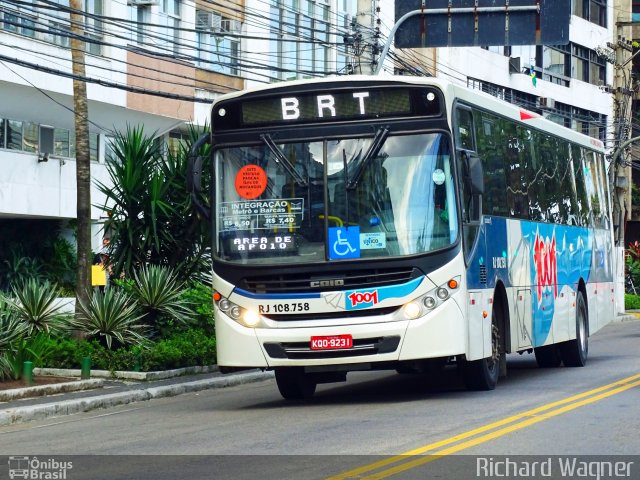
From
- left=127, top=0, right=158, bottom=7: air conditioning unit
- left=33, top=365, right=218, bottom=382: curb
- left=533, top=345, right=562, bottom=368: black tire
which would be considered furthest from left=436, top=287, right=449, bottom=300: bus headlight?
left=127, top=0, right=158, bottom=7: air conditioning unit

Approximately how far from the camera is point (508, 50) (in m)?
58.9

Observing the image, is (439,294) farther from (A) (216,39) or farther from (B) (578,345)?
(A) (216,39)

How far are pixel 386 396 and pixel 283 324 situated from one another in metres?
2.06

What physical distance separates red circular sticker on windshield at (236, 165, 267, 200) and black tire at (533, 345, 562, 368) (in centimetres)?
759

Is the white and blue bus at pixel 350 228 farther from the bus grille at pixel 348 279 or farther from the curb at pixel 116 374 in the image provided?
the curb at pixel 116 374

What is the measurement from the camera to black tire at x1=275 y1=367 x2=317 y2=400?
54.7 feet

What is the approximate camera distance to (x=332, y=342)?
49.4ft

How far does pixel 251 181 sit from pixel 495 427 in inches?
183

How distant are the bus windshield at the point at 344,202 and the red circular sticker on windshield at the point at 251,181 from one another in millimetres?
11

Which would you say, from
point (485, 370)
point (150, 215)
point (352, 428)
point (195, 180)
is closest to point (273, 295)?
point (195, 180)

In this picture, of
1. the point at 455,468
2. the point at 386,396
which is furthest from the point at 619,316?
the point at 455,468

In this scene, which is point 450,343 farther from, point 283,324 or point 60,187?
point 60,187

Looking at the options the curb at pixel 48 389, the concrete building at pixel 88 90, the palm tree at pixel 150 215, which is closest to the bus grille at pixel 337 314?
the curb at pixel 48 389

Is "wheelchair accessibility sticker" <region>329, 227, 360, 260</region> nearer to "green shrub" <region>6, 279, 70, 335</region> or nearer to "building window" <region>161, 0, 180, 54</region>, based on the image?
"green shrub" <region>6, 279, 70, 335</region>
